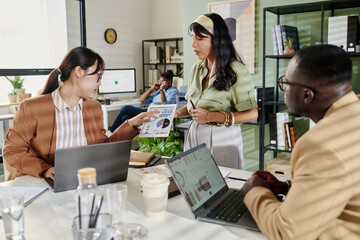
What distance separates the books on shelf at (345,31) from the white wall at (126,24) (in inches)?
143

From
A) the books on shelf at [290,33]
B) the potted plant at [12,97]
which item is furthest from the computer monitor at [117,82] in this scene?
the books on shelf at [290,33]

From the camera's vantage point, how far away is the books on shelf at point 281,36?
10.6 ft

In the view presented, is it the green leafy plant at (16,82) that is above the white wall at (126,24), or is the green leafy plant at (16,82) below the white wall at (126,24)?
below

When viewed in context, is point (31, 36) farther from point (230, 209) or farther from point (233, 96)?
point (230, 209)

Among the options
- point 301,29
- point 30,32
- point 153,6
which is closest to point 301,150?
point 301,29

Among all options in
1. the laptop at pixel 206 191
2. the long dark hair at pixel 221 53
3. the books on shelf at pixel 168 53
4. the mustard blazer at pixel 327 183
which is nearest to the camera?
the mustard blazer at pixel 327 183

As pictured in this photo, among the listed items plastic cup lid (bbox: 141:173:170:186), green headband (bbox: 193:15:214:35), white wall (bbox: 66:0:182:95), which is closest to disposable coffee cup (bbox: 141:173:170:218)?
plastic cup lid (bbox: 141:173:170:186)

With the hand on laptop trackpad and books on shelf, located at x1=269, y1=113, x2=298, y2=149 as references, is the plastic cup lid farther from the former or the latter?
books on shelf, located at x1=269, y1=113, x2=298, y2=149

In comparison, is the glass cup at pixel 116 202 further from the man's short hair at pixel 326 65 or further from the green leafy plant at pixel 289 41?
the green leafy plant at pixel 289 41

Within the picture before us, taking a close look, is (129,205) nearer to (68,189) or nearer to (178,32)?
(68,189)

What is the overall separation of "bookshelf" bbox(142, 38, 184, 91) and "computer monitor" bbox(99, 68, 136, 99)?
2.20 ft

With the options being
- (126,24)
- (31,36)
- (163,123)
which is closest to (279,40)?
(163,123)

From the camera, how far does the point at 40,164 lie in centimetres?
159

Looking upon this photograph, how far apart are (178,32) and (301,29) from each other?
325cm
